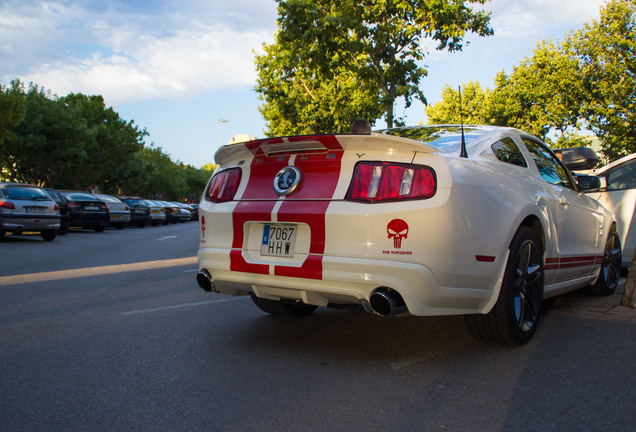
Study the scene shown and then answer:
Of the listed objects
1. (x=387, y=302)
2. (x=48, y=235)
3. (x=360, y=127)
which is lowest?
(x=48, y=235)

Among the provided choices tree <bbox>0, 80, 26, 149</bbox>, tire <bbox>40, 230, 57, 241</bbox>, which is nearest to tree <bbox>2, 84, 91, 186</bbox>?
tree <bbox>0, 80, 26, 149</bbox>

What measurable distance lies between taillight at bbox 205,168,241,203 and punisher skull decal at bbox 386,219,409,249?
131cm

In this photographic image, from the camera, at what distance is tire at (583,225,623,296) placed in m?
6.01

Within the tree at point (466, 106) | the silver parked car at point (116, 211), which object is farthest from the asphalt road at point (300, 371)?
the tree at point (466, 106)

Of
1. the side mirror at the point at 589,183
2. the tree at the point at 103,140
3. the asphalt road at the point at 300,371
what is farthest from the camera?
the tree at the point at 103,140

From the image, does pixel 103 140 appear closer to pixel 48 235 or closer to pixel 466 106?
pixel 466 106

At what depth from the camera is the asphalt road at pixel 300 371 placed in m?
2.76

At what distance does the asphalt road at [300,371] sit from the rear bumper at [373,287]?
0.41 m

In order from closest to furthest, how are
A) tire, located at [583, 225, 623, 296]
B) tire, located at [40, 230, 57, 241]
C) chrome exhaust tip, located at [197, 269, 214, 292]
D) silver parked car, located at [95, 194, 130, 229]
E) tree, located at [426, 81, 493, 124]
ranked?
chrome exhaust tip, located at [197, 269, 214, 292]
tire, located at [583, 225, 623, 296]
tire, located at [40, 230, 57, 241]
silver parked car, located at [95, 194, 130, 229]
tree, located at [426, 81, 493, 124]

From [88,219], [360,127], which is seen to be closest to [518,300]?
[360,127]

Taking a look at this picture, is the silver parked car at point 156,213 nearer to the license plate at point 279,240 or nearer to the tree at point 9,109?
the tree at point 9,109

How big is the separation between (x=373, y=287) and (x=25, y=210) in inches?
567

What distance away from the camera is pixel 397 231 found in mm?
3293

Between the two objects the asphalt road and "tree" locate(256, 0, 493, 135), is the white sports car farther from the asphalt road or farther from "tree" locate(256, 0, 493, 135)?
"tree" locate(256, 0, 493, 135)
